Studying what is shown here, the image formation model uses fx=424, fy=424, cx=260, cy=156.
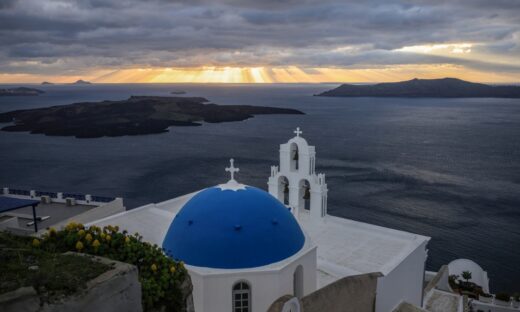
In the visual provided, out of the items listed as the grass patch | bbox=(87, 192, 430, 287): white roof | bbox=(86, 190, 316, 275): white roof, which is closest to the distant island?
bbox=(86, 190, 316, 275): white roof

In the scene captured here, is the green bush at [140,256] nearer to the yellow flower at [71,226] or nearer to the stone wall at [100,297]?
the yellow flower at [71,226]

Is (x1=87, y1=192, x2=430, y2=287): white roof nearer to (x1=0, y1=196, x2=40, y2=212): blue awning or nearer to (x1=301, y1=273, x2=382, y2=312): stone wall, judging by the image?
(x1=301, y1=273, x2=382, y2=312): stone wall

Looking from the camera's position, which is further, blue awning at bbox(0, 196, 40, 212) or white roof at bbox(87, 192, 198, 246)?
Answer: blue awning at bbox(0, 196, 40, 212)

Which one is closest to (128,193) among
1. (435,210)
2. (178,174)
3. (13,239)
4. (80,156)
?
(178,174)

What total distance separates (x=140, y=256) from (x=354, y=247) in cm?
1095

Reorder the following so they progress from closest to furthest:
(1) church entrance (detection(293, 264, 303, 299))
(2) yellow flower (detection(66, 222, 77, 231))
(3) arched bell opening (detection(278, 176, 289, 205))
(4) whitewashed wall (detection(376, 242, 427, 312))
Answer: (2) yellow flower (detection(66, 222, 77, 231)) < (1) church entrance (detection(293, 264, 303, 299)) < (4) whitewashed wall (detection(376, 242, 427, 312)) < (3) arched bell opening (detection(278, 176, 289, 205))

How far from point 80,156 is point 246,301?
230 feet

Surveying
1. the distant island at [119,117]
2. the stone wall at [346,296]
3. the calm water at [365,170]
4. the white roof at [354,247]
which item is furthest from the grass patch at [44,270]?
the distant island at [119,117]

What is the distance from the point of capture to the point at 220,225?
1195 centimetres

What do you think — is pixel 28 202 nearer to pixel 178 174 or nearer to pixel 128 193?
pixel 128 193

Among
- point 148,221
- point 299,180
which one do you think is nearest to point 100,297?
point 148,221

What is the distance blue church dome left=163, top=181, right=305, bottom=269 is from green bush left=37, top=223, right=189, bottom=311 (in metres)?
4.53

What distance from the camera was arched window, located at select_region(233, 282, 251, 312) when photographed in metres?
11.6

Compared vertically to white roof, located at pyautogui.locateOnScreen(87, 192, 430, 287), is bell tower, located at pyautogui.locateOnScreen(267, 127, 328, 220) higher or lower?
higher
